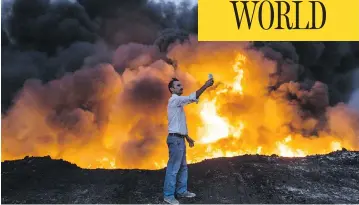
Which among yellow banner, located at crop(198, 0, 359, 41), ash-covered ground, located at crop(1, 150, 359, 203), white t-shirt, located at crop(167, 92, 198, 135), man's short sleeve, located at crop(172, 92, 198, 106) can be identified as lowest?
ash-covered ground, located at crop(1, 150, 359, 203)

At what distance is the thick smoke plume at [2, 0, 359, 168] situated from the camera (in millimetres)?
13609

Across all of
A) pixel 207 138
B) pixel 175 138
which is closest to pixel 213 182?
pixel 175 138

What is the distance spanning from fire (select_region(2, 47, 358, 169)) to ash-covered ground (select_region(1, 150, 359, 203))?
10.6ft

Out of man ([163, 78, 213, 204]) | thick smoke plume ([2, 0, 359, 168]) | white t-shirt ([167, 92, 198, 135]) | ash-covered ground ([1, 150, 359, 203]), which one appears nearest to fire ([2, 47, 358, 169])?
thick smoke plume ([2, 0, 359, 168])

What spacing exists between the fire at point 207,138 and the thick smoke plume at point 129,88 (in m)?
0.04

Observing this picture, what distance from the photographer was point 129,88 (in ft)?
46.2

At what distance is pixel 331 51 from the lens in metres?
18.5

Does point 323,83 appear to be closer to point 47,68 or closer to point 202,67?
point 202,67

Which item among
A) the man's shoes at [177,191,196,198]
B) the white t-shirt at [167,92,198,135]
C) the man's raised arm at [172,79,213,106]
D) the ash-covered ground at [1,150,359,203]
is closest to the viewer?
the man's raised arm at [172,79,213,106]

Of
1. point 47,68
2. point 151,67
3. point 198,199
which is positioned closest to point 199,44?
point 151,67

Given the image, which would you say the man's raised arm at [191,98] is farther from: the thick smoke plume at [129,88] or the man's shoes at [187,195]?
the thick smoke plume at [129,88]

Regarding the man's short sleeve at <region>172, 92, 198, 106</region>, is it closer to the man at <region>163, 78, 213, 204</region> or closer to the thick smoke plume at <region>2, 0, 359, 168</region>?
the man at <region>163, 78, 213, 204</region>

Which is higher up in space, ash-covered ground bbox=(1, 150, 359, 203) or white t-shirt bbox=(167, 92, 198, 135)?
white t-shirt bbox=(167, 92, 198, 135)

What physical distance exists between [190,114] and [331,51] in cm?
800
